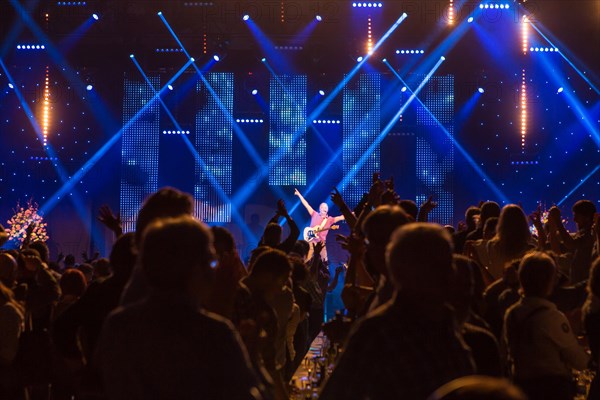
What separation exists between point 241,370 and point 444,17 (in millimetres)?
18256

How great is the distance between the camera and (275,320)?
471cm

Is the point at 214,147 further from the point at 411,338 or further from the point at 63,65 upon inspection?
the point at 411,338

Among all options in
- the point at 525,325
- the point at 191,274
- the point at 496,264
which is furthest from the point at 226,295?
the point at 496,264

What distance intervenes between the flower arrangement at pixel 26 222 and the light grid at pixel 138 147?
195 cm

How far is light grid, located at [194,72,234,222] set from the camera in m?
20.6

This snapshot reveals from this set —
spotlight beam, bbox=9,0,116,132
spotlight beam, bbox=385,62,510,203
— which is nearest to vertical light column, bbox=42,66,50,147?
spotlight beam, bbox=9,0,116,132

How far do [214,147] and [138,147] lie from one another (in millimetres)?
1856

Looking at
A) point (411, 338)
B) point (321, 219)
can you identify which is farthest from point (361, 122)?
point (411, 338)

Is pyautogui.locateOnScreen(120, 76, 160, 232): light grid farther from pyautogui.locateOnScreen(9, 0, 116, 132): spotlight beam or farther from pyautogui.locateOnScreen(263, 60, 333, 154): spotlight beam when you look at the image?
pyautogui.locateOnScreen(263, 60, 333, 154): spotlight beam

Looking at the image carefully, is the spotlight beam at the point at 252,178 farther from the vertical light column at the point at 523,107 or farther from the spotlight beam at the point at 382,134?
the vertical light column at the point at 523,107

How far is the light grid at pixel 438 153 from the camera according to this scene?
20.4 metres

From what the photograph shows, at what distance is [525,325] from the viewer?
13.5 ft

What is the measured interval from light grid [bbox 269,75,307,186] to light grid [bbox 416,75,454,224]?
2855mm

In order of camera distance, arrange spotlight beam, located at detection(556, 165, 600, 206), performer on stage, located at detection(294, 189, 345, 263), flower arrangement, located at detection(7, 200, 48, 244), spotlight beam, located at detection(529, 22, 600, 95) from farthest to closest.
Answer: spotlight beam, located at detection(556, 165, 600, 206) → spotlight beam, located at detection(529, 22, 600, 95) → flower arrangement, located at detection(7, 200, 48, 244) → performer on stage, located at detection(294, 189, 345, 263)
